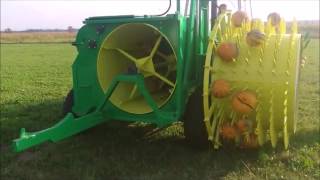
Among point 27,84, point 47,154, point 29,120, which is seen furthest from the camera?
point 27,84

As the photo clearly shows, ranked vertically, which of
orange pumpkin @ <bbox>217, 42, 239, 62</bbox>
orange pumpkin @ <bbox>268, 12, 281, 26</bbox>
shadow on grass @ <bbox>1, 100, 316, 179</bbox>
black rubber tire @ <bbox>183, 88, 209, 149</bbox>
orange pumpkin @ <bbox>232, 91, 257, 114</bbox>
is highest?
orange pumpkin @ <bbox>268, 12, 281, 26</bbox>

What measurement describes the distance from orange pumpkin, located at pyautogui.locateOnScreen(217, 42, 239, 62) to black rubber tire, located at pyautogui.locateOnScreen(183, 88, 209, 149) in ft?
1.83

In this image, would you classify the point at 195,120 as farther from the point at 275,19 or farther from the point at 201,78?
the point at 275,19

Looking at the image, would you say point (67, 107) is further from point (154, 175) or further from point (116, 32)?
point (154, 175)

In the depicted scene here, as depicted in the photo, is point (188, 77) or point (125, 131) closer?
point (188, 77)

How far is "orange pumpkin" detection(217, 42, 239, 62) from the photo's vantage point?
423cm

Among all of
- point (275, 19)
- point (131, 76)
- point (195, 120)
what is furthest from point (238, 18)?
point (131, 76)

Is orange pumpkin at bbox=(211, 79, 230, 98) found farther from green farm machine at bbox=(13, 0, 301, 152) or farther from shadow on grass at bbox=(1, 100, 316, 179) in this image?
shadow on grass at bbox=(1, 100, 316, 179)

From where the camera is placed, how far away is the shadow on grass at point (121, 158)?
14.6 ft

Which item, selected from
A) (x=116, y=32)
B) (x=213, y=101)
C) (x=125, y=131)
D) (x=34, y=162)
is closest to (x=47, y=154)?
(x=34, y=162)

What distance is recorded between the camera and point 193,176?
4.39 m

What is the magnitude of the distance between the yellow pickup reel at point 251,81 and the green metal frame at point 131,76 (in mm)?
278

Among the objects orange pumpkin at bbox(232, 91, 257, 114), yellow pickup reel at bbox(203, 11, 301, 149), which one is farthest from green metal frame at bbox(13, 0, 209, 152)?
orange pumpkin at bbox(232, 91, 257, 114)

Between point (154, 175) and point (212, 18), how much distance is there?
202 centimetres
